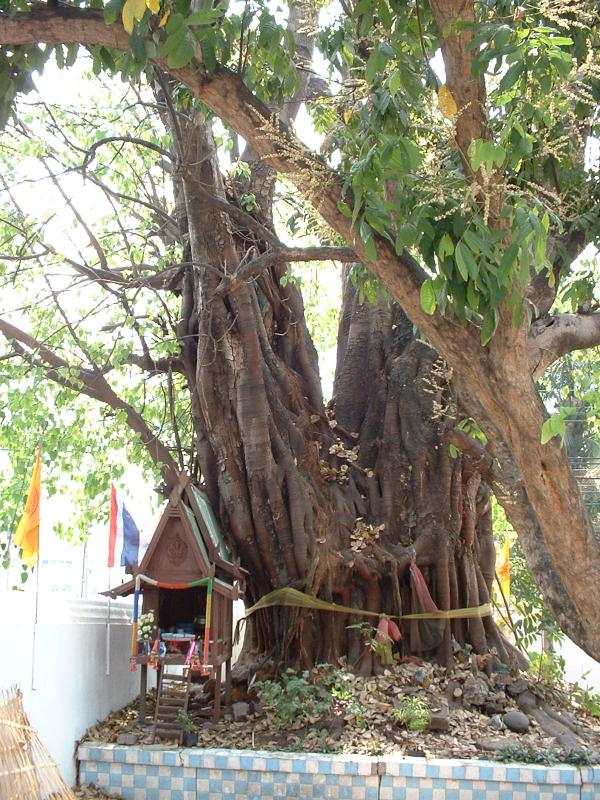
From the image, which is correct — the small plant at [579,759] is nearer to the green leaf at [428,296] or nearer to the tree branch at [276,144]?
the tree branch at [276,144]

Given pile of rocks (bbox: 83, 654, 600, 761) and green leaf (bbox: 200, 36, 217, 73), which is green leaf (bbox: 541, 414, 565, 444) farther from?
pile of rocks (bbox: 83, 654, 600, 761)

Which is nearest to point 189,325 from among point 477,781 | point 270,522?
point 270,522

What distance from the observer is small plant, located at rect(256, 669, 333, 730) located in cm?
650

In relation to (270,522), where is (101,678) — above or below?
below

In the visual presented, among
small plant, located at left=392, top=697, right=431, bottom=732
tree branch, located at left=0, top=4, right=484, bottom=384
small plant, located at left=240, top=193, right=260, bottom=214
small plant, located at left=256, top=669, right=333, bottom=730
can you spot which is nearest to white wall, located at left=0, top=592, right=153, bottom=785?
small plant, located at left=256, top=669, right=333, bottom=730

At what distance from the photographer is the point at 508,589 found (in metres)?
11.5

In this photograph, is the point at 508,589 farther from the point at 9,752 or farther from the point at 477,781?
the point at 9,752

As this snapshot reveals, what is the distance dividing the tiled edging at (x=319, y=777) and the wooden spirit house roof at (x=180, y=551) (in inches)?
45.9

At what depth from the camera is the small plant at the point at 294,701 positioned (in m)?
6.50

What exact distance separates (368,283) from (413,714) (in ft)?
10.1

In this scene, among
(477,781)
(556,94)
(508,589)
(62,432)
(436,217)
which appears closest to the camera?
(436,217)

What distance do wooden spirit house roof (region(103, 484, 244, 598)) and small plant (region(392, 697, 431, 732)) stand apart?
1.53 meters

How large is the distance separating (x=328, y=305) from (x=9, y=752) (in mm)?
7919

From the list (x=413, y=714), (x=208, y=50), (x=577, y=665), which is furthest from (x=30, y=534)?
(x=577, y=665)
